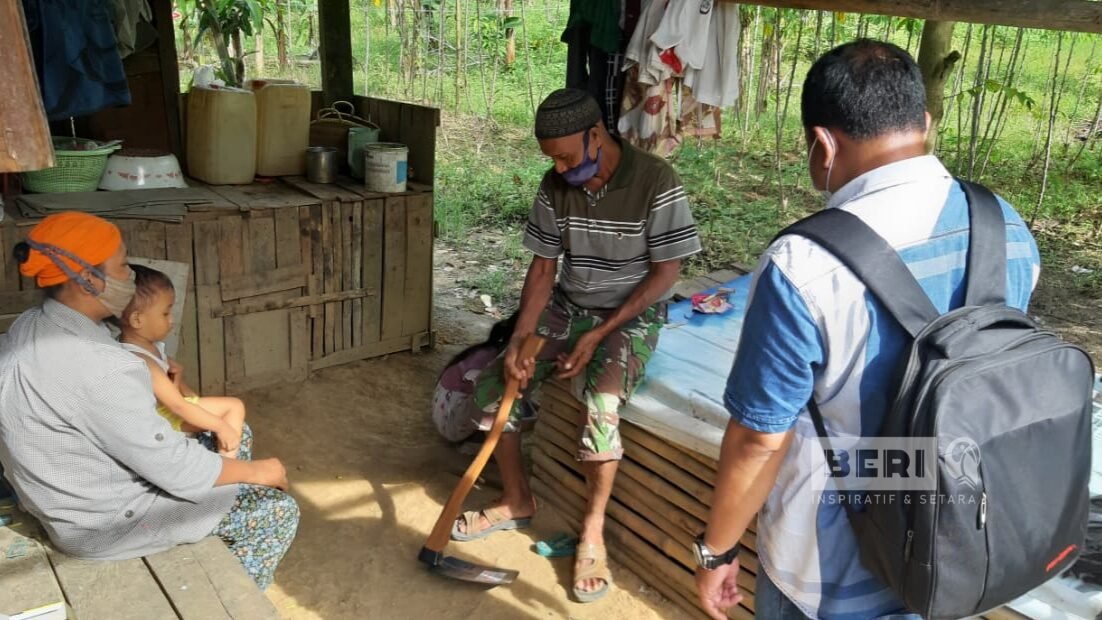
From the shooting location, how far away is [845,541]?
1436mm

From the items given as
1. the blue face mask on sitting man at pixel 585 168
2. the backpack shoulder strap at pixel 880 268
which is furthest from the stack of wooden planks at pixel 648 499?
the backpack shoulder strap at pixel 880 268

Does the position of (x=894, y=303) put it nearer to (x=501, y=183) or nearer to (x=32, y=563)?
(x=32, y=563)

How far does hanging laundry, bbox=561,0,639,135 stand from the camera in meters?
3.56

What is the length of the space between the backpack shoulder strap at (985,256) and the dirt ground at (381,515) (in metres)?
1.87

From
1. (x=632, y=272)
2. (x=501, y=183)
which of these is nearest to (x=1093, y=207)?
(x=501, y=183)

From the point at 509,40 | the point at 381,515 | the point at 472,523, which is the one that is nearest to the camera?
the point at 472,523

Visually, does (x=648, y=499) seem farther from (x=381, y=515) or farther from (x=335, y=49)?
(x=335, y=49)

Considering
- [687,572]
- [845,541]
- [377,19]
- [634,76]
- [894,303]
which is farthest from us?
[377,19]

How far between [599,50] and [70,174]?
2.47 metres

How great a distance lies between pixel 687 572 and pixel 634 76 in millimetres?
2000

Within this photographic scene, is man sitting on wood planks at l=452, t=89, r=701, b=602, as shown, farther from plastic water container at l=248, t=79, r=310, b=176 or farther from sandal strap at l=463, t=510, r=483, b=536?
plastic water container at l=248, t=79, r=310, b=176

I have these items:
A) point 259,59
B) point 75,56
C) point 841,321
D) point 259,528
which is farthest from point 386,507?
point 259,59

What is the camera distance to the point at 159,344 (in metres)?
2.61

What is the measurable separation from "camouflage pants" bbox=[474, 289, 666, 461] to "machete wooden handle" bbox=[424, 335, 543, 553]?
0.48 ft
